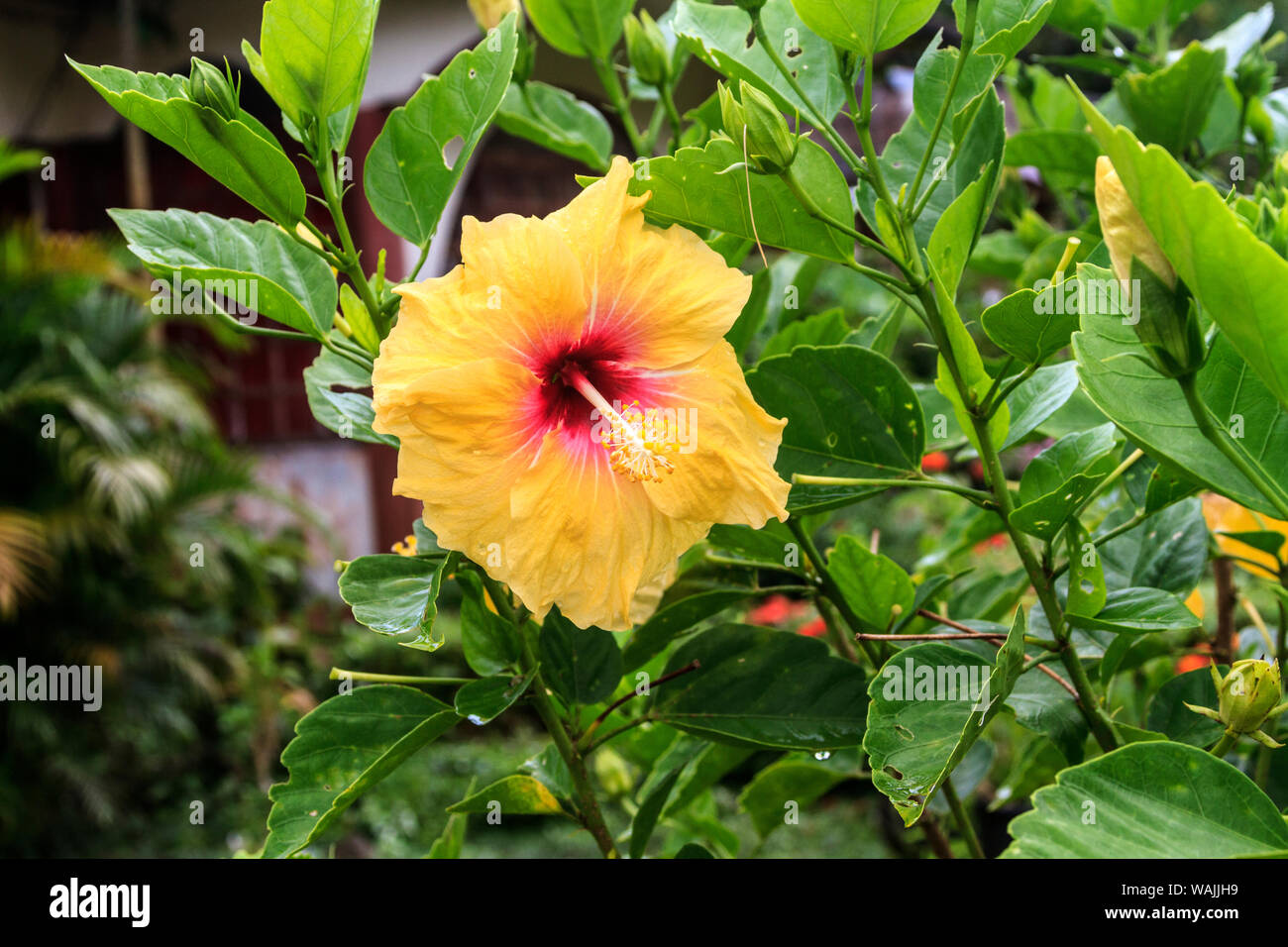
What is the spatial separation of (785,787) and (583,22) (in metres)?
0.63

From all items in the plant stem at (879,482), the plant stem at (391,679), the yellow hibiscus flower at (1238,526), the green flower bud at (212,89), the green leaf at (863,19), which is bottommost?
the plant stem at (391,679)

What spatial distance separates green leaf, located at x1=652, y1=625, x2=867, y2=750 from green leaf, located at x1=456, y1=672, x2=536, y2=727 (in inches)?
4.7

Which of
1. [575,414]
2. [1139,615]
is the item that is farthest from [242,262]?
[1139,615]

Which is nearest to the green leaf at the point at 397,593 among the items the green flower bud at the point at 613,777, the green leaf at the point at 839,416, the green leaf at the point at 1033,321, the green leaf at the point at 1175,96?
the green leaf at the point at 839,416

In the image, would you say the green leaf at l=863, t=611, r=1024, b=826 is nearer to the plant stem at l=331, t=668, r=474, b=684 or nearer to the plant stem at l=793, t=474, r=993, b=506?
the plant stem at l=793, t=474, r=993, b=506

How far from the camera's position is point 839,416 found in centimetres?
64

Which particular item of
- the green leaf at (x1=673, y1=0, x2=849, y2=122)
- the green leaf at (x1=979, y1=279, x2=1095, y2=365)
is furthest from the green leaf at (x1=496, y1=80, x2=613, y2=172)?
the green leaf at (x1=979, y1=279, x2=1095, y2=365)

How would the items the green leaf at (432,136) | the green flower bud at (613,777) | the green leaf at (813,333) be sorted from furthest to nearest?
1. the green flower bud at (613,777)
2. the green leaf at (813,333)
3. the green leaf at (432,136)

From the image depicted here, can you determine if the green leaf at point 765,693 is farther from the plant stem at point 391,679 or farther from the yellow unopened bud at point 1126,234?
the yellow unopened bud at point 1126,234

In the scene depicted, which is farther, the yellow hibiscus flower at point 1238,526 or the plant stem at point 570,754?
the yellow hibiscus flower at point 1238,526

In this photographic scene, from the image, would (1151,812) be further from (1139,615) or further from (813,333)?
(813,333)

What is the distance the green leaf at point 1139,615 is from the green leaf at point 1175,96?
1.39 feet

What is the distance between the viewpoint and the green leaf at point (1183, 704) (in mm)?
654
